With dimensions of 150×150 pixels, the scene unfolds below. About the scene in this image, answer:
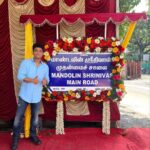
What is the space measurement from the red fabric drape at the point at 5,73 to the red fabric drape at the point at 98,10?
1.65m

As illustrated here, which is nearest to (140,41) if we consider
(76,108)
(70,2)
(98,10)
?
(98,10)

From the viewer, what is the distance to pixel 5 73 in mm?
7402

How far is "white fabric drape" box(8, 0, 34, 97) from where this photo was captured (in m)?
7.27

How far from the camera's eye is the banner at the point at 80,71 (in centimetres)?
693

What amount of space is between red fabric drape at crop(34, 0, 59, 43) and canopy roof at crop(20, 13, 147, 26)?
61 centimetres

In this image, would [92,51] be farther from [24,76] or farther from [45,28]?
[24,76]

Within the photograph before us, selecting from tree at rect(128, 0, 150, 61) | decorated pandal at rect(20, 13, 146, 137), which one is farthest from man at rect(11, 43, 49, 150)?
tree at rect(128, 0, 150, 61)

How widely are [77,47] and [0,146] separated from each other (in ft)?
7.58

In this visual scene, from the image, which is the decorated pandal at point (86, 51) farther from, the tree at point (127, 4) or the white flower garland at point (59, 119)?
the tree at point (127, 4)

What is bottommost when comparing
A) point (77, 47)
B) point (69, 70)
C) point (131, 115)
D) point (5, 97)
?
point (131, 115)

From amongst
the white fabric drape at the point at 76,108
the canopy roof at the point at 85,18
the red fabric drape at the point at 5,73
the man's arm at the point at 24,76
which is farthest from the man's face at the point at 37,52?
the white fabric drape at the point at 76,108

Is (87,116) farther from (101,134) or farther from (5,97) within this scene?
(5,97)

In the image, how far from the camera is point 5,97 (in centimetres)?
746

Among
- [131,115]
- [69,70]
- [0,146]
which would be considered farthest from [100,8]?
[131,115]
